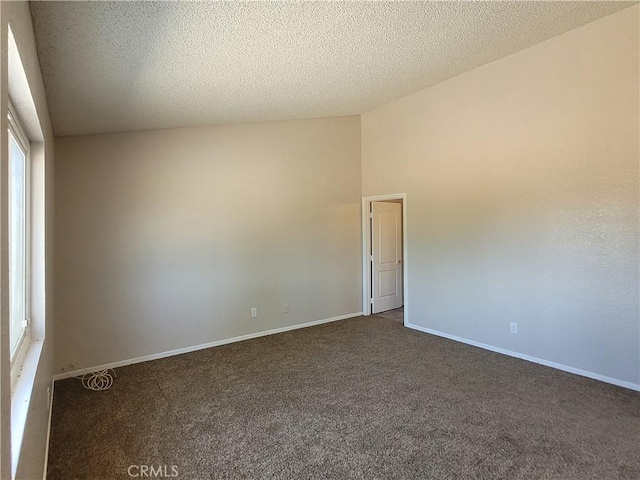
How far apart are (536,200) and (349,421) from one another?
2.87 metres

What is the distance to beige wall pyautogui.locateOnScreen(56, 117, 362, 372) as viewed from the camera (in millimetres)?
3615

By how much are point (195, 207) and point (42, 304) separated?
6.65ft

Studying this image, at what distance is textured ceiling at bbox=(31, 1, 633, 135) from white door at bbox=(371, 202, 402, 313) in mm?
2304

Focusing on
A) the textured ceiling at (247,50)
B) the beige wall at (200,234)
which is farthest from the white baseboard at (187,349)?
the textured ceiling at (247,50)

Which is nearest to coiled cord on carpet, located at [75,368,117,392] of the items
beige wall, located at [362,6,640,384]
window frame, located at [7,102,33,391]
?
window frame, located at [7,102,33,391]

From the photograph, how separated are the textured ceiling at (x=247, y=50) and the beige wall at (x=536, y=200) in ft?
1.19

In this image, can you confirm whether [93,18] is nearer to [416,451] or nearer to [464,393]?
[416,451]

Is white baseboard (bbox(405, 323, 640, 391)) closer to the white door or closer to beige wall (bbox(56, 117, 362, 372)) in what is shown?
the white door

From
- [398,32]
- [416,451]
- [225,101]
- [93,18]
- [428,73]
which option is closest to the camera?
[93,18]

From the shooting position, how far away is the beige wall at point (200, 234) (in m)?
3.62

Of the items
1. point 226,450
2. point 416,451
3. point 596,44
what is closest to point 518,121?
point 596,44

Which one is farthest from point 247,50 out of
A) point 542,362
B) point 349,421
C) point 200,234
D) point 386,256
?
point 386,256

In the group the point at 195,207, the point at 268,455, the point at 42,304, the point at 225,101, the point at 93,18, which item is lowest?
the point at 268,455

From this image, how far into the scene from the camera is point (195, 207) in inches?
166
